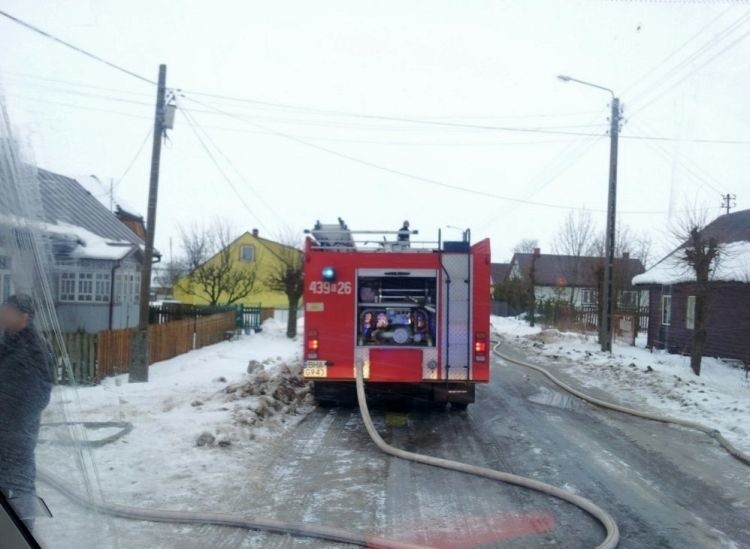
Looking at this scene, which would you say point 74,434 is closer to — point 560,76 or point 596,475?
point 596,475

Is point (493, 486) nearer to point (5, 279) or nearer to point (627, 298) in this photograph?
point (5, 279)

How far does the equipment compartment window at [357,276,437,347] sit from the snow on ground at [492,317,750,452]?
167 inches

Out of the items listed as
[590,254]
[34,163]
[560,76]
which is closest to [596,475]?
[34,163]

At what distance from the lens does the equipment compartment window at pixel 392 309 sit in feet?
34.0

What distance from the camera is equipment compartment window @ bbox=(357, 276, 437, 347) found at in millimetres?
10375

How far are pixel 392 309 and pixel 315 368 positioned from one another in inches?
56.3

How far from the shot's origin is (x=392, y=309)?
10500 millimetres

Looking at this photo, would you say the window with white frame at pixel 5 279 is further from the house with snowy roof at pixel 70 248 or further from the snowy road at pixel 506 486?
the snowy road at pixel 506 486

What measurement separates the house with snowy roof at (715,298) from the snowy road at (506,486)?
374 inches

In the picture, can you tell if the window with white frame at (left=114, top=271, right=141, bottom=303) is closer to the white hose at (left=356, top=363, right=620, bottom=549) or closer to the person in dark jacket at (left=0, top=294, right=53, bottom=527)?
the white hose at (left=356, top=363, right=620, bottom=549)

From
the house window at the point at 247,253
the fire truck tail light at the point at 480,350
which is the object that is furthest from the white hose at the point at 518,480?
the house window at the point at 247,253

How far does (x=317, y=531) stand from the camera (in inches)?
203

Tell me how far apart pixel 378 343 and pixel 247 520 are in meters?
5.21

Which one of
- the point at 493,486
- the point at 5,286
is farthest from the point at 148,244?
the point at 5,286
